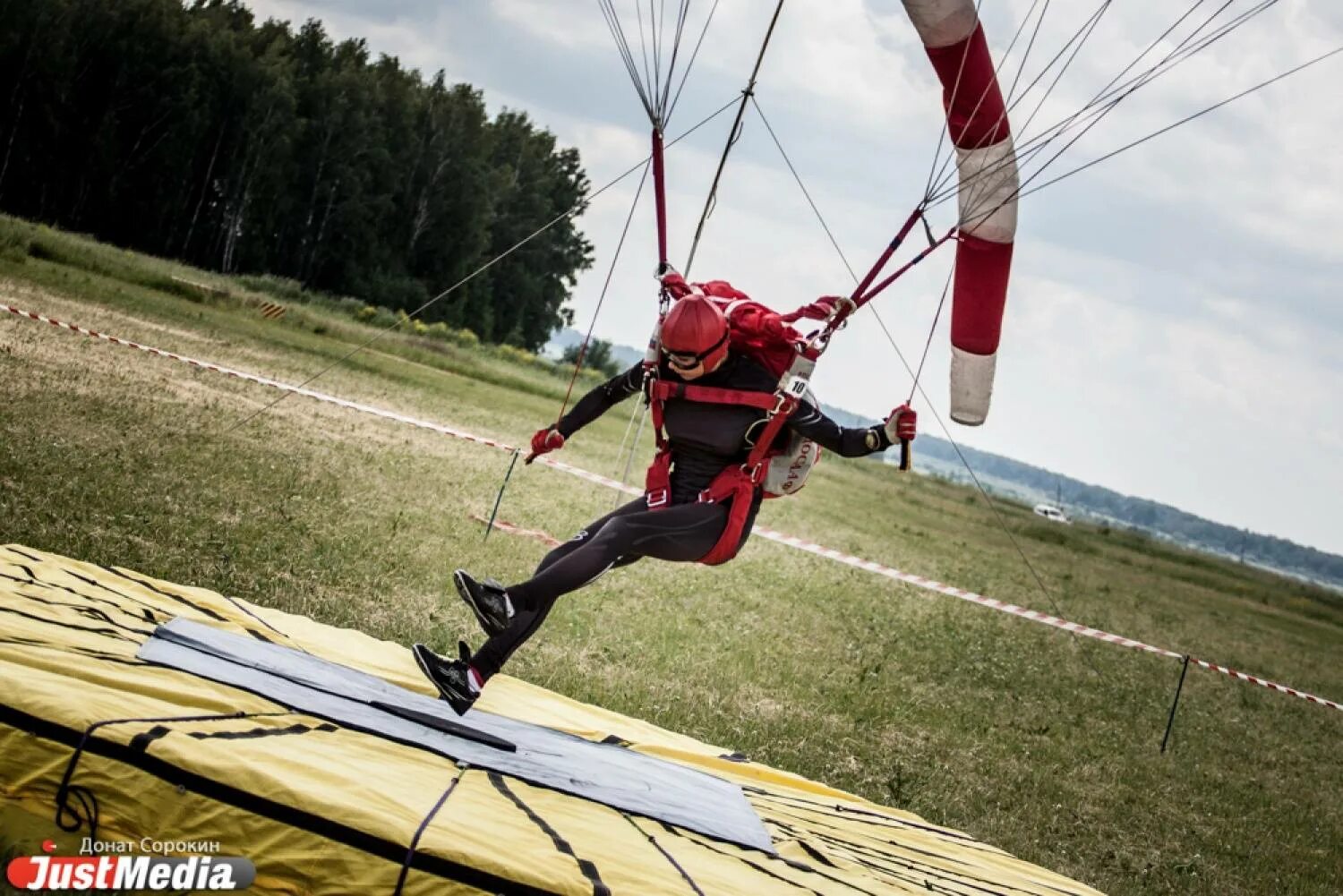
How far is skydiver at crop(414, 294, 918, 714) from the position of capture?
14.0ft

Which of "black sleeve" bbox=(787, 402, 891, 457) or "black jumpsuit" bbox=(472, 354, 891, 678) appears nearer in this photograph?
"black jumpsuit" bbox=(472, 354, 891, 678)

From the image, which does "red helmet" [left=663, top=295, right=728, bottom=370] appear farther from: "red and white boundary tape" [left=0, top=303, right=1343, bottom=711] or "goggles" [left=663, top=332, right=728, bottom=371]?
"red and white boundary tape" [left=0, top=303, right=1343, bottom=711]

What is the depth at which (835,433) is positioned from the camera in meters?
4.78

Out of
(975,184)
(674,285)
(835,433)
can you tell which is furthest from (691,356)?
(975,184)

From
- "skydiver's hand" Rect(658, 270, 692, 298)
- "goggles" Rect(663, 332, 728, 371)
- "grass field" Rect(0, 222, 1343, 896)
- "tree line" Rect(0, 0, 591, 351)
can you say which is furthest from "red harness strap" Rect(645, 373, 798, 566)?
"tree line" Rect(0, 0, 591, 351)

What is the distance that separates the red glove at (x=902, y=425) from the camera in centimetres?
458

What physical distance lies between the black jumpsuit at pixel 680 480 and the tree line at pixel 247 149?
43.6 metres

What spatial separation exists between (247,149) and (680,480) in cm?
4532

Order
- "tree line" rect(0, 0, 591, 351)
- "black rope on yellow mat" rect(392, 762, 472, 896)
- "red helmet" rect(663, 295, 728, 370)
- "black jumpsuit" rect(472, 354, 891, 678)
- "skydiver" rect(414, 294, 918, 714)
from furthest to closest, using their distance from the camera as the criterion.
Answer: "tree line" rect(0, 0, 591, 351) < "red helmet" rect(663, 295, 728, 370) < "black jumpsuit" rect(472, 354, 891, 678) < "skydiver" rect(414, 294, 918, 714) < "black rope on yellow mat" rect(392, 762, 472, 896)

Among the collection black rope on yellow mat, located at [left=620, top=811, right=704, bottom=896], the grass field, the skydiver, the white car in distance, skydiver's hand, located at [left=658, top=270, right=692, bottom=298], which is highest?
the white car in distance

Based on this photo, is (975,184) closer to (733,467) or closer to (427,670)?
(733,467)

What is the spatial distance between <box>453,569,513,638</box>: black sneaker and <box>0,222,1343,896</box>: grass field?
2085 mm

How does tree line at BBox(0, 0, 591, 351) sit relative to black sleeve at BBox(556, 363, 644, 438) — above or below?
above

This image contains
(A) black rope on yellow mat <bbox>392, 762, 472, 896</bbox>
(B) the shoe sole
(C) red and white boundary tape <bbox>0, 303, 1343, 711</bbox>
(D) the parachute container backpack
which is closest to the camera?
(A) black rope on yellow mat <bbox>392, 762, 472, 896</bbox>
